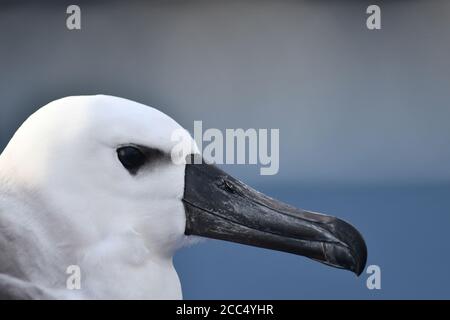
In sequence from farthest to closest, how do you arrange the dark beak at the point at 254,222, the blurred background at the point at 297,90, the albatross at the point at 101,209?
the blurred background at the point at 297,90 → the dark beak at the point at 254,222 → the albatross at the point at 101,209

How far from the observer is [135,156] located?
7.81 ft

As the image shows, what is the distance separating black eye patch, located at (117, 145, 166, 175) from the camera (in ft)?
7.76

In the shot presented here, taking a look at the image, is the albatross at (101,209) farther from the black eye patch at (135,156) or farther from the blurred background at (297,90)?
the blurred background at (297,90)

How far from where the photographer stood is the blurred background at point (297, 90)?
330cm

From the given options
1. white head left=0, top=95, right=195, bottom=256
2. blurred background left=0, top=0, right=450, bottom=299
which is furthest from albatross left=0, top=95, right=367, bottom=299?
blurred background left=0, top=0, right=450, bottom=299

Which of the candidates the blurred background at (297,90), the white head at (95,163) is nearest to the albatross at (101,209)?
the white head at (95,163)

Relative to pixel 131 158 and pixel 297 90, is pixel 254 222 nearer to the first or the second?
pixel 131 158

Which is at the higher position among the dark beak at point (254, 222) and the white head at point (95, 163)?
the white head at point (95, 163)

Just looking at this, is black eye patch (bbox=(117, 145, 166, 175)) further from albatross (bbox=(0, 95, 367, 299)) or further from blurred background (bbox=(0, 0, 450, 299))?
blurred background (bbox=(0, 0, 450, 299))

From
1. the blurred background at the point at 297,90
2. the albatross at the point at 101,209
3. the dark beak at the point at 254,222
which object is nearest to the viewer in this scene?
the albatross at the point at 101,209

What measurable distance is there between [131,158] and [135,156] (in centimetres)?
1

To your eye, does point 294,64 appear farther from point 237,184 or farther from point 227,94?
point 237,184

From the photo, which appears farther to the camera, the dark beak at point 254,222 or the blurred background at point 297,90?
the blurred background at point 297,90
